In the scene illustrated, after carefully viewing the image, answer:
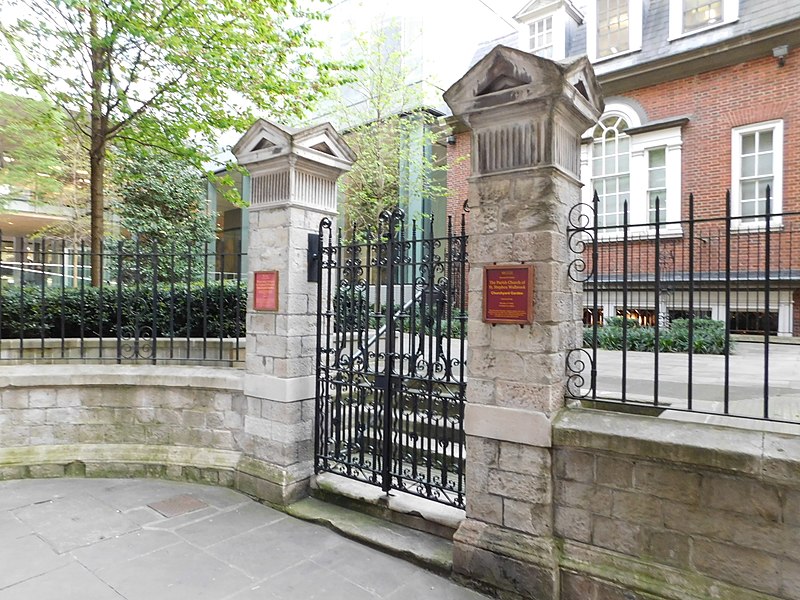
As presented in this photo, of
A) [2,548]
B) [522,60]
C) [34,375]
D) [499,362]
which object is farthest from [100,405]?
[522,60]

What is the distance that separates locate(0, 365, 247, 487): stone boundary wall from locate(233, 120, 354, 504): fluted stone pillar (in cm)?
37

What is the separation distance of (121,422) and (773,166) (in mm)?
13725

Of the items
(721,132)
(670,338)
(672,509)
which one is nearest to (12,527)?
(672,509)

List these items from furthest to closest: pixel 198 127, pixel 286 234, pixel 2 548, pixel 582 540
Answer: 1. pixel 198 127
2. pixel 286 234
3. pixel 2 548
4. pixel 582 540

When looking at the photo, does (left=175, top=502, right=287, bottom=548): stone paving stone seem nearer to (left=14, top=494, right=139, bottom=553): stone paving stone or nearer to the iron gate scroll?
(left=14, top=494, right=139, bottom=553): stone paving stone

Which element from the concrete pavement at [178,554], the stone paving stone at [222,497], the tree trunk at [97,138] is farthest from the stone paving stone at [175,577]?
the tree trunk at [97,138]

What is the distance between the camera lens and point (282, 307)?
486 cm

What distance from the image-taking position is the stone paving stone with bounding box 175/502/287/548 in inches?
165

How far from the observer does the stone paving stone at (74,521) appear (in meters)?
4.09

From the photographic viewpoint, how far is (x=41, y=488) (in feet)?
16.8

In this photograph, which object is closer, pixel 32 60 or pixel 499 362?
pixel 499 362

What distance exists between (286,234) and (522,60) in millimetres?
2586

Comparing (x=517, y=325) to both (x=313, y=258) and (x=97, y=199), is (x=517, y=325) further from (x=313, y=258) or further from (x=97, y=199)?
(x=97, y=199)

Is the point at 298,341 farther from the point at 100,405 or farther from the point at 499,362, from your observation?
the point at 100,405
